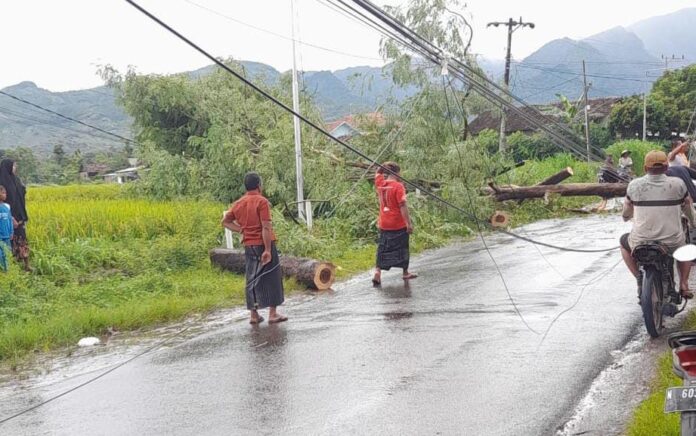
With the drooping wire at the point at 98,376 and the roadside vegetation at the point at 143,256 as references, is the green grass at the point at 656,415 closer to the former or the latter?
the drooping wire at the point at 98,376

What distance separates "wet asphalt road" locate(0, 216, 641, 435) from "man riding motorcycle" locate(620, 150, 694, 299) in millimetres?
997

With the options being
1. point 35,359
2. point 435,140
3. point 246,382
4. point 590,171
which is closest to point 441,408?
point 246,382

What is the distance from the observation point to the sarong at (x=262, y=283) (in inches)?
334

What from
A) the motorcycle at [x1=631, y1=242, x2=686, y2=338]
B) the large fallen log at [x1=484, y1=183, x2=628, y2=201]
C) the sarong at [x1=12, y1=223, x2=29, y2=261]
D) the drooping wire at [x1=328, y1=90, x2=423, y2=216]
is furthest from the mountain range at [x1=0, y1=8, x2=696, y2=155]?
the motorcycle at [x1=631, y1=242, x2=686, y2=338]

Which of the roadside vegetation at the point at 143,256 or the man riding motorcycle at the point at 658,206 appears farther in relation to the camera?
the roadside vegetation at the point at 143,256

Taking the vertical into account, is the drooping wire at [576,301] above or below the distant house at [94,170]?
below

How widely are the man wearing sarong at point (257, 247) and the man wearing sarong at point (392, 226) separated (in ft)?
8.24

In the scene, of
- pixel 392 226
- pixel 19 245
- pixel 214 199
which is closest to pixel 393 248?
pixel 392 226

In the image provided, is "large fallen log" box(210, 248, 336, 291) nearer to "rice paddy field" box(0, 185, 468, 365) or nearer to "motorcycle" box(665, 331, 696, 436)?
"rice paddy field" box(0, 185, 468, 365)

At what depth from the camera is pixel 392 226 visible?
10.7 metres

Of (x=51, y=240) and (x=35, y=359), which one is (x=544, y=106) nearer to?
(x=51, y=240)

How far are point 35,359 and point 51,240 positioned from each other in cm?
601

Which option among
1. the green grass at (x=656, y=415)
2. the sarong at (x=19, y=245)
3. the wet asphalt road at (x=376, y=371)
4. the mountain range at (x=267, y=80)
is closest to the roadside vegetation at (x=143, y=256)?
the sarong at (x=19, y=245)

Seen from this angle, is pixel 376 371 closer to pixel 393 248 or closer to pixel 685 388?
pixel 685 388
